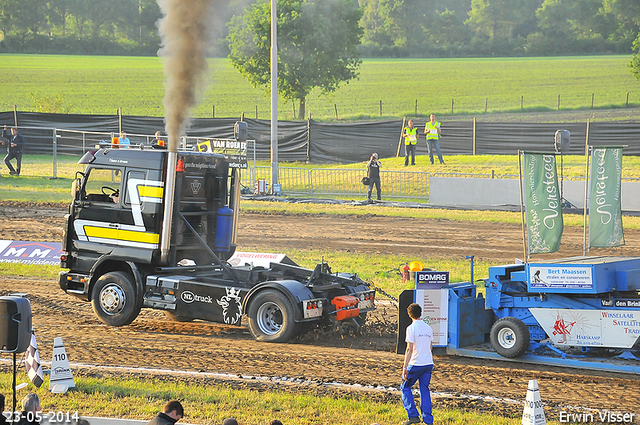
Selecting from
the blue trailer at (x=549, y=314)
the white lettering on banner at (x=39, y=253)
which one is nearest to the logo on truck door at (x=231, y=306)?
the blue trailer at (x=549, y=314)

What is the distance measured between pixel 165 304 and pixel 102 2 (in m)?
85.8

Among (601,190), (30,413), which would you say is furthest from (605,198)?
(30,413)

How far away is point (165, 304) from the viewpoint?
10.5 metres

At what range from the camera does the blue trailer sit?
864 centimetres

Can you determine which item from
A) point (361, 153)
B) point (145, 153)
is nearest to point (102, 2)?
point (361, 153)

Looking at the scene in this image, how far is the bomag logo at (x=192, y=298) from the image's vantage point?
10.2 meters

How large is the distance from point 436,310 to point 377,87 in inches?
2784

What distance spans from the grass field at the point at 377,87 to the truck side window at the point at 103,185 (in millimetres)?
44963

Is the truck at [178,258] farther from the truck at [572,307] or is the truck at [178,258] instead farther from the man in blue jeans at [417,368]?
the man in blue jeans at [417,368]

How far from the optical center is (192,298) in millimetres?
10344

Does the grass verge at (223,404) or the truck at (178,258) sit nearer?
the grass verge at (223,404)

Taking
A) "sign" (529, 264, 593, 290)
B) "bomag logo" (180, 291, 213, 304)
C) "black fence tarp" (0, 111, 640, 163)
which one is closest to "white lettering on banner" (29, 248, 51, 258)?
"bomag logo" (180, 291, 213, 304)

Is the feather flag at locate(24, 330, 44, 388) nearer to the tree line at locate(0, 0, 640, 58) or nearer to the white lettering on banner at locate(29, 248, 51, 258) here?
the white lettering on banner at locate(29, 248, 51, 258)

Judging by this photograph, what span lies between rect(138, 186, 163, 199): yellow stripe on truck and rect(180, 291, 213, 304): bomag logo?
1.44 meters
